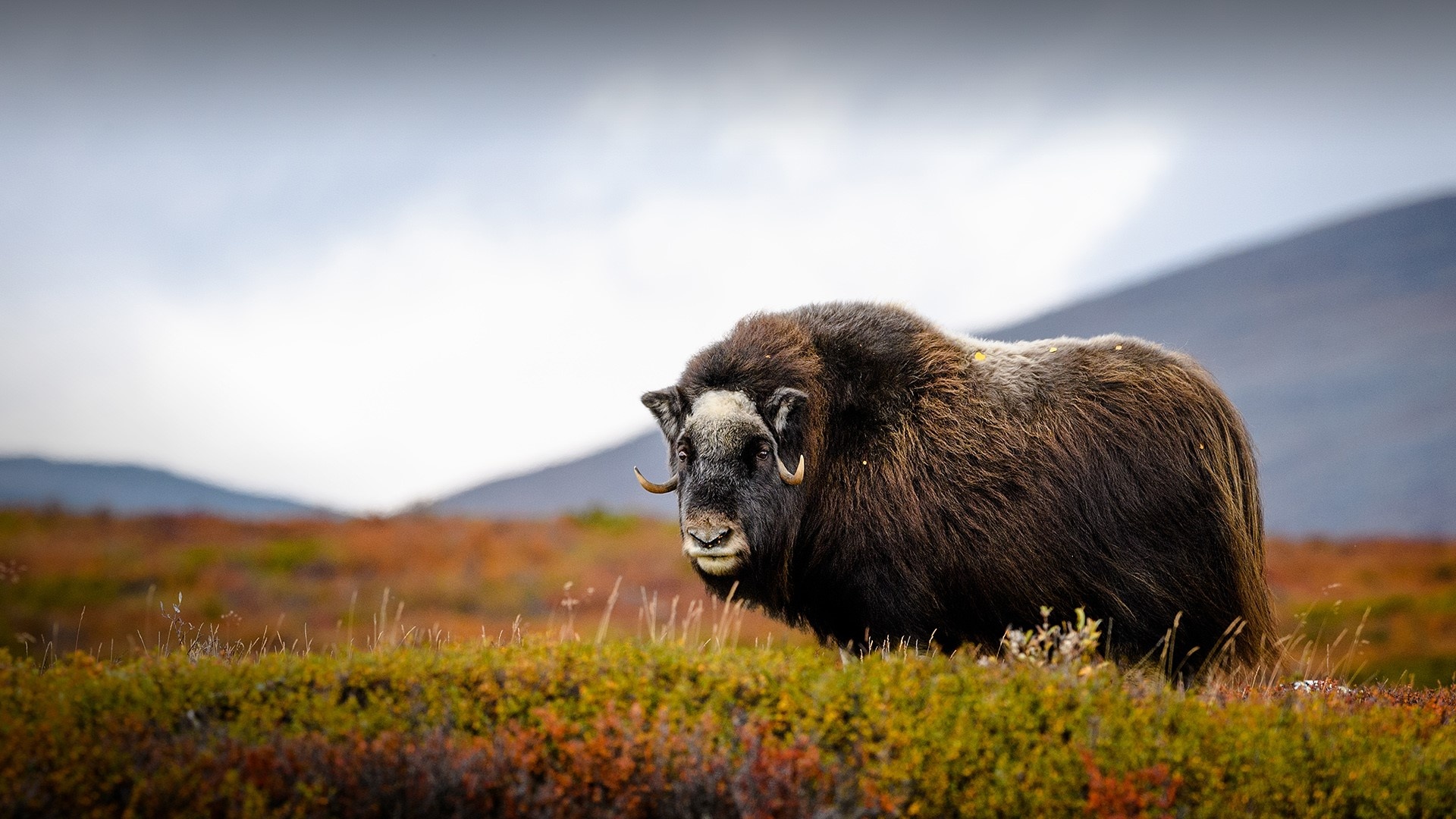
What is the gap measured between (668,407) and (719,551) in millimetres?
1055

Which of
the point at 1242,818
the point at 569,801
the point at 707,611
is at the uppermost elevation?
the point at 569,801

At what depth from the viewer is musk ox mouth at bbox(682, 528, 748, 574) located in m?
5.80

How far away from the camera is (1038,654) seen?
5.16 m

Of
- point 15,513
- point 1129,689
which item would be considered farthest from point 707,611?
point 1129,689

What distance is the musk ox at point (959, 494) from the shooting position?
5934mm

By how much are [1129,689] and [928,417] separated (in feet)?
6.39

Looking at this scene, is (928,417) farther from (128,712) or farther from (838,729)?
(128,712)

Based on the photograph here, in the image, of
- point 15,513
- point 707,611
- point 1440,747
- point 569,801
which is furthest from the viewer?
point 15,513

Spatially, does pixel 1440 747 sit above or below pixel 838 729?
below

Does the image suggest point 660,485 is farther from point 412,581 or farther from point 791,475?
point 412,581

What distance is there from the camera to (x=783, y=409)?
238 inches

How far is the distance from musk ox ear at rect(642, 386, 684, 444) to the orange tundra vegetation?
42.4 feet

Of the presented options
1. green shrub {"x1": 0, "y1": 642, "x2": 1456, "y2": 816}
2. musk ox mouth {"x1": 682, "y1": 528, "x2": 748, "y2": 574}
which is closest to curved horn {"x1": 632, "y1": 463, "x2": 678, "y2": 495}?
musk ox mouth {"x1": 682, "y1": 528, "x2": 748, "y2": 574}

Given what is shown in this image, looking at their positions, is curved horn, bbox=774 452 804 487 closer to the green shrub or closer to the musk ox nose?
the musk ox nose
